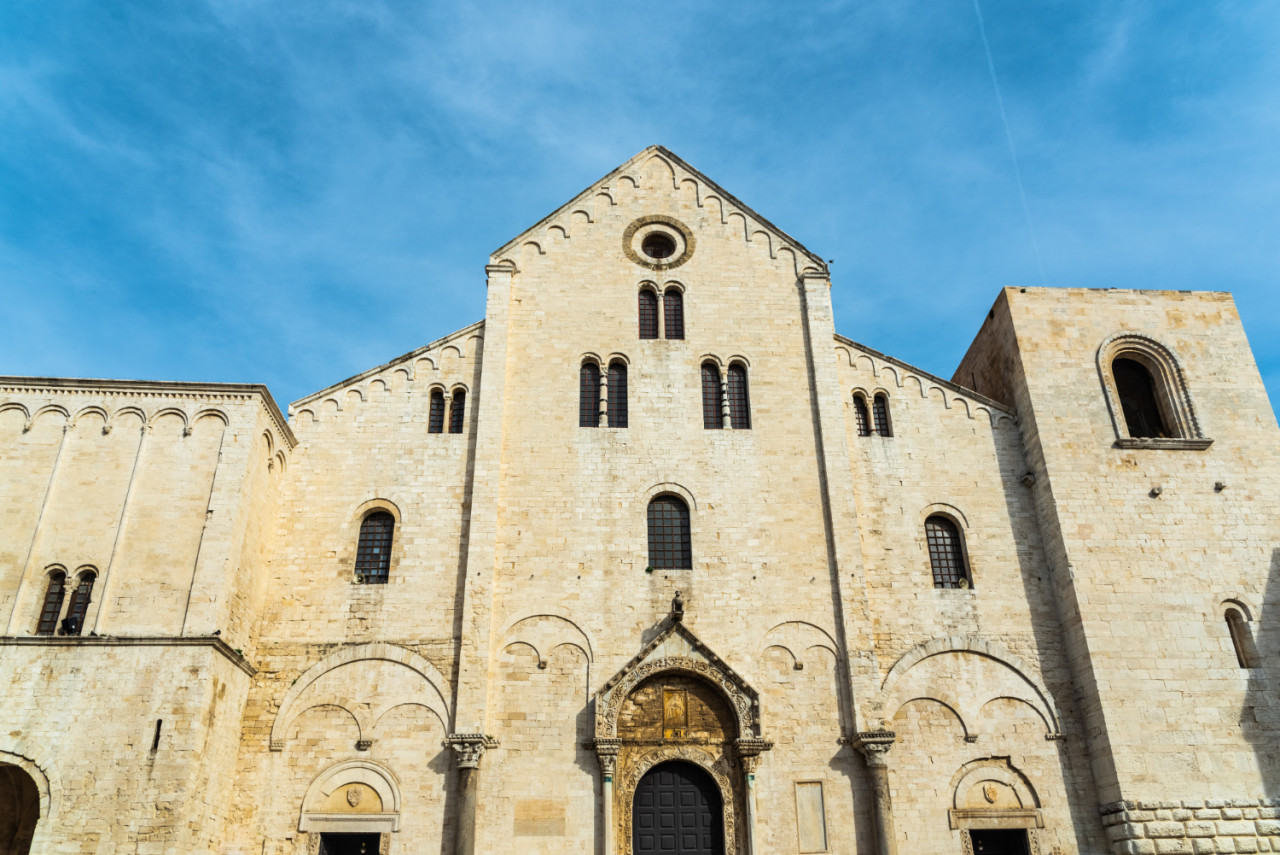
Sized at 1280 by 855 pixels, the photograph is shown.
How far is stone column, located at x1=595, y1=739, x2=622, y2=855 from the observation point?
16.0 m

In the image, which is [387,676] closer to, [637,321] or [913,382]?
[637,321]

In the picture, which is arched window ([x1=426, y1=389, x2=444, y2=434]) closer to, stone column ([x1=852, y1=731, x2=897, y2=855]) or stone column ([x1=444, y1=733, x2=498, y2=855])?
stone column ([x1=444, y1=733, x2=498, y2=855])

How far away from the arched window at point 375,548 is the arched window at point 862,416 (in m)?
10.2

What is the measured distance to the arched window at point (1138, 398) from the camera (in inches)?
825

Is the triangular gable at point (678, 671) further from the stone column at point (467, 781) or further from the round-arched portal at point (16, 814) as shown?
the round-arched portal at point (16, 814)

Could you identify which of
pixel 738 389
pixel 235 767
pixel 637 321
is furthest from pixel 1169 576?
pixel 235 767

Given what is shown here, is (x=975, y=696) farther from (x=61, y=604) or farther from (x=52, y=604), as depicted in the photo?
(x=52, y=604)

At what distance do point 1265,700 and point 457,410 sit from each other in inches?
663

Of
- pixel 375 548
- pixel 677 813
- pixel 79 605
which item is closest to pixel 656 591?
pixel 677 813

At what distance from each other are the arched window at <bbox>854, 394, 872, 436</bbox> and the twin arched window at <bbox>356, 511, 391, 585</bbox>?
10160 mm

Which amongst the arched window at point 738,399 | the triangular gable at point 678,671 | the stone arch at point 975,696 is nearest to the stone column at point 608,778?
the triangular gable at point 678,671

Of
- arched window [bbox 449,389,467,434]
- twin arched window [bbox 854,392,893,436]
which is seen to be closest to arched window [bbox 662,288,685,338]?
twin arched window [bbox 854,392,893,436]

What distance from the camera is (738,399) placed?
20391 mm

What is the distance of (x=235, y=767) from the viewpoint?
16547 millimetres
